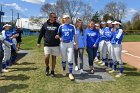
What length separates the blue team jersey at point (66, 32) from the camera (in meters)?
10.5

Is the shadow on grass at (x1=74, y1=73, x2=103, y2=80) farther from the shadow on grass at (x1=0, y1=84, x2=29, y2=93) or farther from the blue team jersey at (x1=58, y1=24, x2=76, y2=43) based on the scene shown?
the shadow on grass at (x1=0, y1=84, x2=29, y2=93)

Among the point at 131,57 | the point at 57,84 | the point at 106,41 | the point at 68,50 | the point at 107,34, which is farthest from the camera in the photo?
the point at 131,57

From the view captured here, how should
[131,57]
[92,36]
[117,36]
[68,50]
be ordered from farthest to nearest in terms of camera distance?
A: [131,57] < [92,36] < [117,36] < [68,50]

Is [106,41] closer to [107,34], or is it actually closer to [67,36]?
[107,34]

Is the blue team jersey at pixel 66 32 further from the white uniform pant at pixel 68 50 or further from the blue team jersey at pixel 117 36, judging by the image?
the blue team jersey at pixel 117 36

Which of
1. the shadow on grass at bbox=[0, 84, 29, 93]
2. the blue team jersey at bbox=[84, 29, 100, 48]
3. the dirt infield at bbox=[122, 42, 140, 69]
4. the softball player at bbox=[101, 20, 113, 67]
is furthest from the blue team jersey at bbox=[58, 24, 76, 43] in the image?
the dirt infield at bbox=[122, 42, 140, 69]

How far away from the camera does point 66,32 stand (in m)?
10.5

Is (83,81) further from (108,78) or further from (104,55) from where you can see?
(104,55)

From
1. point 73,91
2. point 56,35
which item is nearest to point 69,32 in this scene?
point 56,35

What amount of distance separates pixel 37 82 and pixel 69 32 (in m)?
1.82

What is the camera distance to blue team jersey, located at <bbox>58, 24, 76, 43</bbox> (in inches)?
412

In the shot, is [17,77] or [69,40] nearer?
[69,40]

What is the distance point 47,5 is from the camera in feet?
257

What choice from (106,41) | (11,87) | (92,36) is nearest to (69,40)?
(92,36)
